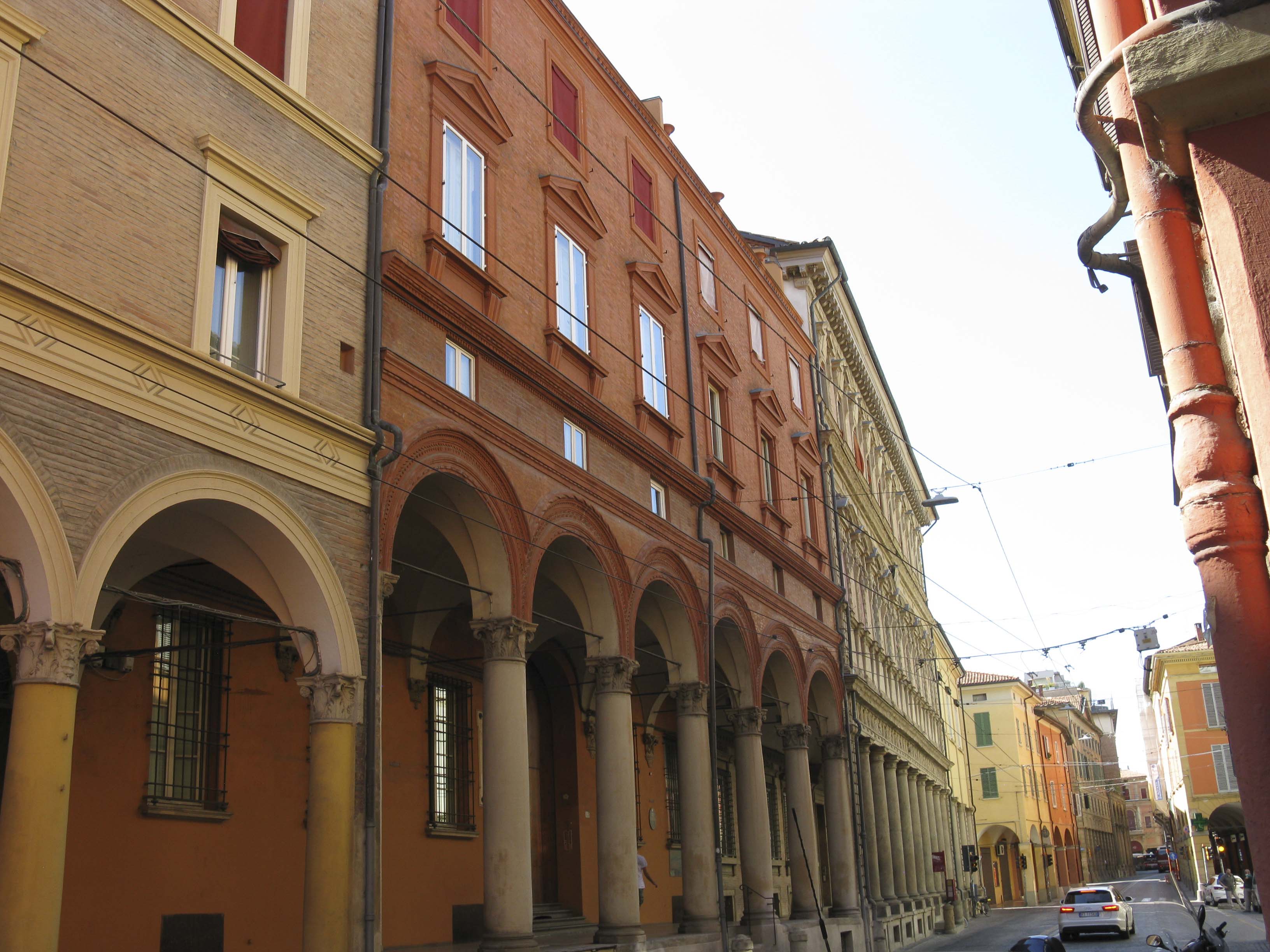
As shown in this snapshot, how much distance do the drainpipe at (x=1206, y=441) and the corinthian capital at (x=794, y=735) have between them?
19.3 meters

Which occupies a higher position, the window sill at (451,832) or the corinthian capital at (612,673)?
the corinthian capital at (612,673)

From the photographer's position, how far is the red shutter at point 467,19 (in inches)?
617

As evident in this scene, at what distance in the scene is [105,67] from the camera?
10.1 m

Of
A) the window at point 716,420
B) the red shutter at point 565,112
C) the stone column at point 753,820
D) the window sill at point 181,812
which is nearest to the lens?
the window sill at point 181,812

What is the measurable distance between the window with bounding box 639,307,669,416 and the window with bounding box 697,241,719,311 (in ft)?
9.81

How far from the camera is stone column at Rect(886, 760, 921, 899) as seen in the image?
33312 mm

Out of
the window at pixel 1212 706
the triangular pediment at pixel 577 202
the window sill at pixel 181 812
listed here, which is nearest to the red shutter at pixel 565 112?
the triangular pediment at pixel 577 202

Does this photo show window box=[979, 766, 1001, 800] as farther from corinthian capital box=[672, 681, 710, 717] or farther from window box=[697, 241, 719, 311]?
corinthian capital box=[672, 681, 710, 717]

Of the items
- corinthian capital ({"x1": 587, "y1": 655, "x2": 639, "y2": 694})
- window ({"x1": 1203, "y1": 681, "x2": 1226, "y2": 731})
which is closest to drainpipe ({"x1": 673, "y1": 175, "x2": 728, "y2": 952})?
corinthian capital ({"x1": 587, "y1": 655, "x2": 639, "y2": 694})

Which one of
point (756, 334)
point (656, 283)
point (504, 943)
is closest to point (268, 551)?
point (504, 943)

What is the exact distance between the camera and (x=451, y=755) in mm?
18172

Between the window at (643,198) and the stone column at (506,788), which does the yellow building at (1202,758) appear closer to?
the window at (643,198)

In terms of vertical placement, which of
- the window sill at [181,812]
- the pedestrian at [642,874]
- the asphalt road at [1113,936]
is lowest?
the asphalt road at [1113,936]

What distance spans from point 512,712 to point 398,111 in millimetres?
7252
